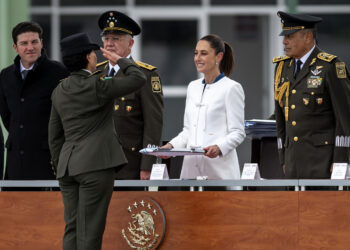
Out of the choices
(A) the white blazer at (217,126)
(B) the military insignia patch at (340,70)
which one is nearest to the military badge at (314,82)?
(B) the military insignia patch at (340,70)

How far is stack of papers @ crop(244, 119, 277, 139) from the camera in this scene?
5578mm

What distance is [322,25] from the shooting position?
10531 millimetres

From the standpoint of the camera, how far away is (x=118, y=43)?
218 inches

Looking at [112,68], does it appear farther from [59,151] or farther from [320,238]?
[320,238]

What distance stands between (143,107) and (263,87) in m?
5.20

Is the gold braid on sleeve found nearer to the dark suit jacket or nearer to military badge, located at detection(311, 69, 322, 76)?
military badge, located at detection(311, 69, 322, 76)

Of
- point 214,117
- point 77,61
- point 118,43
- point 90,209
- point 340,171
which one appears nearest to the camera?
point 90,209

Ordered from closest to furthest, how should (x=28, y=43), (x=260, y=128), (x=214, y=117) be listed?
(x=214, y=117), (x=260, y=128), (x=28, y=43)

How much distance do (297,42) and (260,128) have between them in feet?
2.12

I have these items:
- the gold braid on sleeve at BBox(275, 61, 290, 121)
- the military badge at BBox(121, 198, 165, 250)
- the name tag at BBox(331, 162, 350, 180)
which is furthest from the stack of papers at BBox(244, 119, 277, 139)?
the military badge at BBox(121, 198, 165, 250)

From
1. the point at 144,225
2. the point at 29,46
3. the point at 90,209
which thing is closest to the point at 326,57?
the point at 144,225

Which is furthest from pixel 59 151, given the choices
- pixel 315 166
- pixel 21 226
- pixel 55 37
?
pixel 55 37

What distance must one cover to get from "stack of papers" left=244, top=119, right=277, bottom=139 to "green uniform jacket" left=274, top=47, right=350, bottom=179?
0.86 ft

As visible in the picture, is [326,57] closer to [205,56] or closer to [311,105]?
[311,105]
